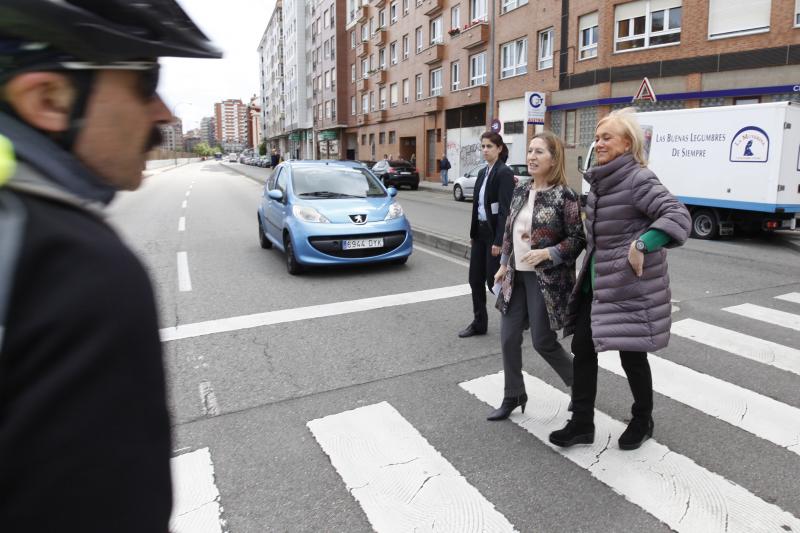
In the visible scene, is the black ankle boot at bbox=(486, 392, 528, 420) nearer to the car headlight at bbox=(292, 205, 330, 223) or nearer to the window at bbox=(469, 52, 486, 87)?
the car headlight at bbox=(292, 205, 330, 223)

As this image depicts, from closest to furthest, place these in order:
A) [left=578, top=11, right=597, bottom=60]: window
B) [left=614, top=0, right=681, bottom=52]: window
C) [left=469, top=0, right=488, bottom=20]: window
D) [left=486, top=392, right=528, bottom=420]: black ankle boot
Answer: [left=486, top=392, right=528, bottom=420]: black ankle boot → [left=614, top=0, right=681, bottom=52]: window → [left=578, top=11, right=597, bottom=60]: window → [left=469, top=0, right=488, bottom=20]: window

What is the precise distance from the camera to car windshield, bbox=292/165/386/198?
30.6 ft

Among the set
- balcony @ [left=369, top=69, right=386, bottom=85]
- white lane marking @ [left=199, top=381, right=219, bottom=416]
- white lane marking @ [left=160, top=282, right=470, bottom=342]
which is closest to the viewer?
white lane marking @ [left=199, top=381, right=219, bottom=416]

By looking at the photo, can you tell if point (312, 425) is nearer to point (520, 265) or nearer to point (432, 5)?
point (520, 265)

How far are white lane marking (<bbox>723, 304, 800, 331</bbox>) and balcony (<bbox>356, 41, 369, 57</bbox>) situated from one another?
48.2 meters

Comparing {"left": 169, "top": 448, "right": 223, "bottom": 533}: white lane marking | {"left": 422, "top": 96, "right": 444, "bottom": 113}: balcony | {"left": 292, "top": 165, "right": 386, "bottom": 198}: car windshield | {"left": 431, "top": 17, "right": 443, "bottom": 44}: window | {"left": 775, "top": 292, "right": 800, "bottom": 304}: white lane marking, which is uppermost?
{"left": 431, "top": 17, "right": 443, "bottom": 44}: window

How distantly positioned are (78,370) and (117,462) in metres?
0.13

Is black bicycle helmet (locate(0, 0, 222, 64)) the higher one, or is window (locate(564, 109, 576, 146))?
window (locate(564, 109, 576, 146))

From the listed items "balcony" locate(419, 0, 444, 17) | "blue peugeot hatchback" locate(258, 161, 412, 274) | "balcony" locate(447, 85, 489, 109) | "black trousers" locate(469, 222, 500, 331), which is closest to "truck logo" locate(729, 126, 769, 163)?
"blue peugeot hatchback" locate(258, 161, 412, 274)

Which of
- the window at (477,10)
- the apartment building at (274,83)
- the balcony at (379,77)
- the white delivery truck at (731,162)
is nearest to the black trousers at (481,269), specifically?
the white delivery truck at (731,162)

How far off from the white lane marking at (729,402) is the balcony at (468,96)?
93.9ft

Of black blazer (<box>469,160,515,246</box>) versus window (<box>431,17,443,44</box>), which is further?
window (<box>431,17,443,44</box>)

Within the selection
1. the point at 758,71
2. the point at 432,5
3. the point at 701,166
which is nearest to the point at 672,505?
the point at 701,166

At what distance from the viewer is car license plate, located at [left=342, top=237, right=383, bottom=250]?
27.8ft
